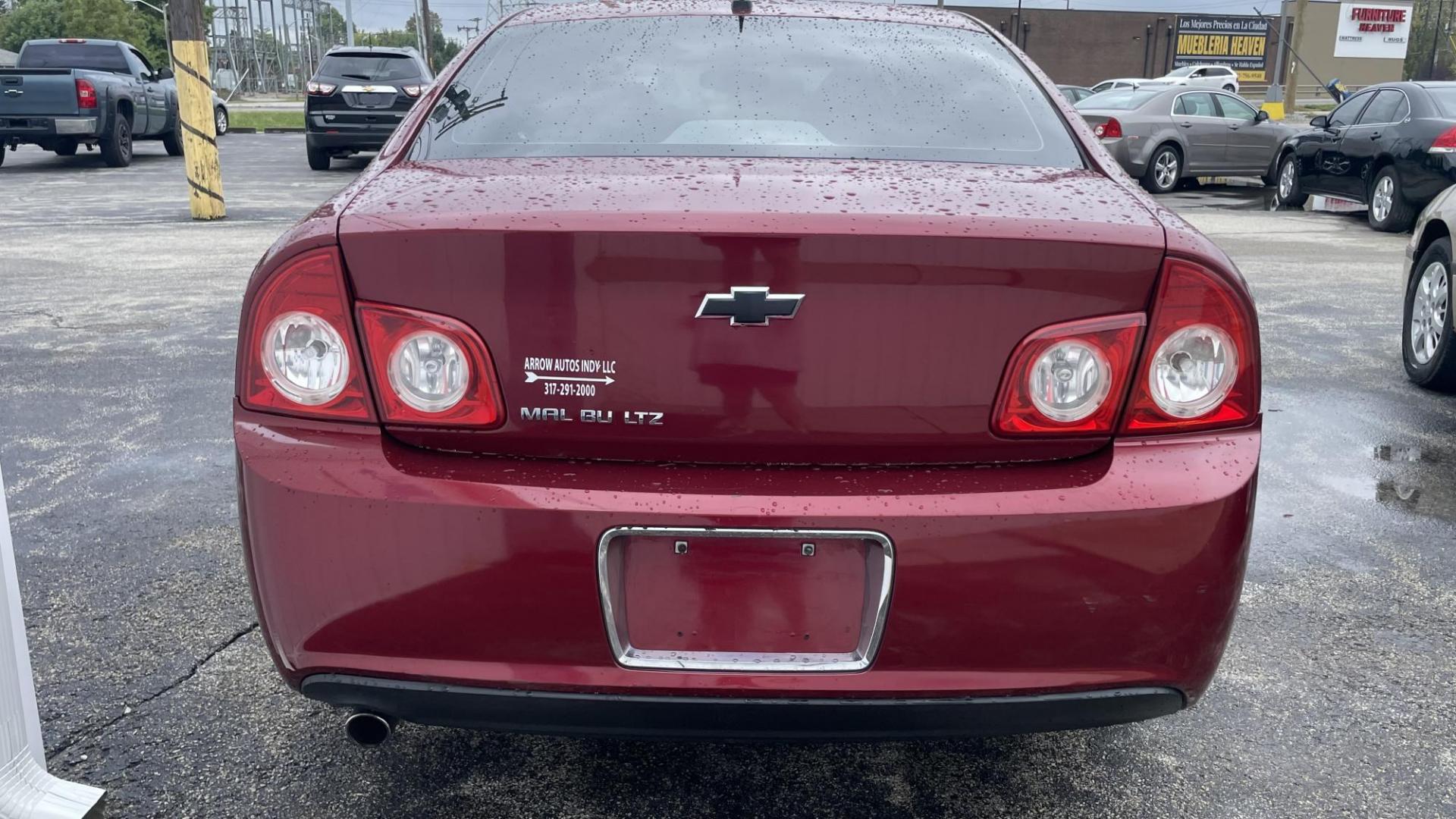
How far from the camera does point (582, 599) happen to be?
1.75 meters

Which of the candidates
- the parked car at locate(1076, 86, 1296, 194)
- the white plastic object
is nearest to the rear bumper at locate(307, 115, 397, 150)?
the parked car at locate(1076, 86, 1296, 194)

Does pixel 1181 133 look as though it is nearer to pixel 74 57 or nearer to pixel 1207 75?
pixel 74 57

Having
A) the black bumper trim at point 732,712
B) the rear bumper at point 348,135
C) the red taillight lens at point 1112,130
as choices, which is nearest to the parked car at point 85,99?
the rear bumper at point 348,135

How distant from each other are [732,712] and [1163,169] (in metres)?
15.9

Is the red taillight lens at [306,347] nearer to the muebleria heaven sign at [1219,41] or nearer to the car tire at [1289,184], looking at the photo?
the car tire at [1289,184]

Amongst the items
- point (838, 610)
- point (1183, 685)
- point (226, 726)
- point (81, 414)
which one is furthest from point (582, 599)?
point (81, 414)

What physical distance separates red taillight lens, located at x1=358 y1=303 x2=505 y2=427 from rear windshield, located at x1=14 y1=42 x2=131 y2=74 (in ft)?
59.0

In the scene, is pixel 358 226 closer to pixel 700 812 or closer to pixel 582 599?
pixel 582 599

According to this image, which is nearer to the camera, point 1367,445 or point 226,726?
point 226,726

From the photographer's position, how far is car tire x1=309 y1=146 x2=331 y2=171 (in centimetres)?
1698

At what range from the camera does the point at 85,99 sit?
15781mm

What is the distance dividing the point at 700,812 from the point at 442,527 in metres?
0.81

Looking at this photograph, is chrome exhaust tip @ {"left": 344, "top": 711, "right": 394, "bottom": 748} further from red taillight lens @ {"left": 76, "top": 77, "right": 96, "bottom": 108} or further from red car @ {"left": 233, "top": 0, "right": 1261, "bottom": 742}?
red taillight lens @ {"left": 76, "top": 77, "right": 96, "bottom": 108}

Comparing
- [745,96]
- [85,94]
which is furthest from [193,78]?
[745,96]
